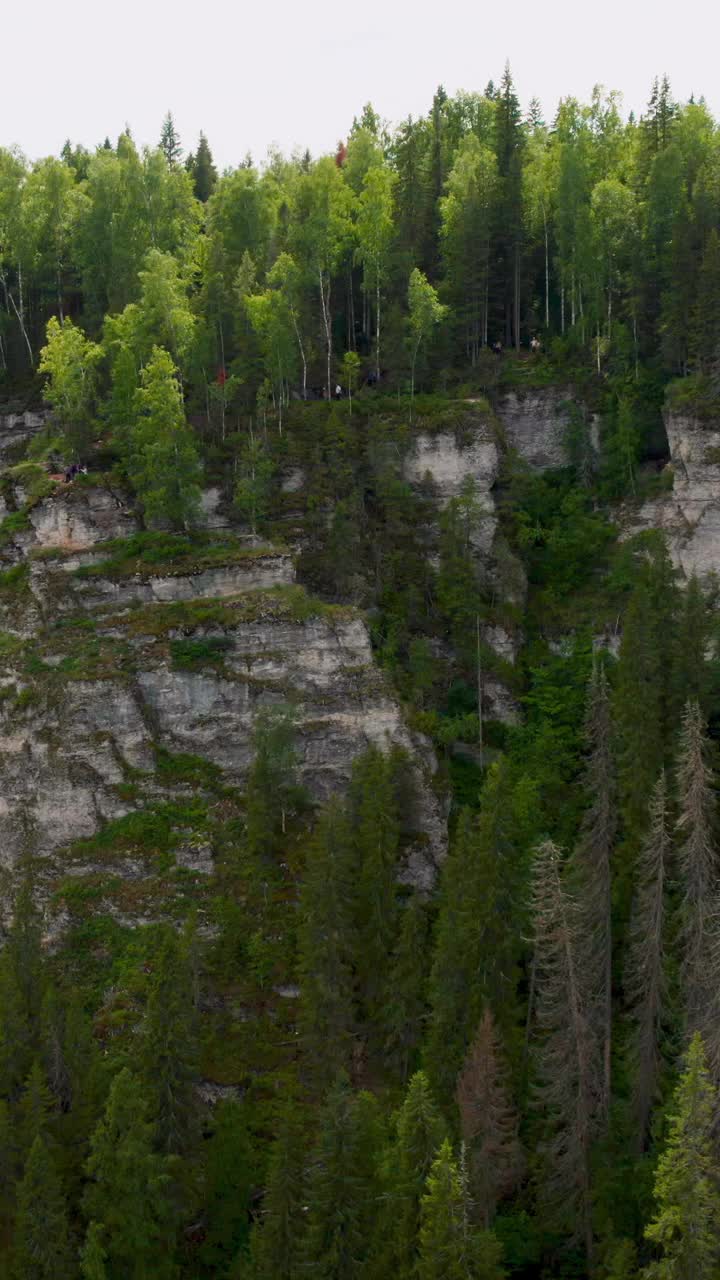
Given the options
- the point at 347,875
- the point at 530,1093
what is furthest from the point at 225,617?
the point at 530,1093

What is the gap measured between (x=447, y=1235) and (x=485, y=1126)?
17.5 feet

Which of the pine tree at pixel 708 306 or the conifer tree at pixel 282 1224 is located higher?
the pine tree at pixel 708 306

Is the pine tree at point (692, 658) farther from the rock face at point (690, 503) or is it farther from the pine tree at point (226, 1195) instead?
the pine tree at point (226, 1195)

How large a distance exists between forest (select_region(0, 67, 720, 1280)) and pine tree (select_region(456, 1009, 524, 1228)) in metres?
0.19

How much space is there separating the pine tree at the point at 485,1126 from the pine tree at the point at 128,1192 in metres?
9.02

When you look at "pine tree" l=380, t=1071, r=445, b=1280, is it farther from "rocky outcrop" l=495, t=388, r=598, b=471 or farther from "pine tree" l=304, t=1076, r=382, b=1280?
"rocky outcrop" l=495, t=388, r=598, b=471

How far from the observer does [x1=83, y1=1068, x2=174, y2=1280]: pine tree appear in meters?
34.2

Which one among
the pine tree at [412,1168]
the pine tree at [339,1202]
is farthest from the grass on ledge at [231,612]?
the pine tree at [412,1168]

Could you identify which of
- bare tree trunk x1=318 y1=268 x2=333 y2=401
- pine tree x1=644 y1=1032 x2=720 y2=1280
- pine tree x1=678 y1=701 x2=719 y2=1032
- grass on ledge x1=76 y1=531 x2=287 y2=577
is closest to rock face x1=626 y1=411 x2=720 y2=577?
bare tree trunk x1=318 y1=268 x2=333 y2=401

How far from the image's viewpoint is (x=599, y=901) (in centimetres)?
3784

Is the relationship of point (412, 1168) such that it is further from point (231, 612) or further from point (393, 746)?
point (231, 612)

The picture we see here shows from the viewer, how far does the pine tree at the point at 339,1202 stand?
103 feet

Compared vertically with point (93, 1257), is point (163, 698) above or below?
above

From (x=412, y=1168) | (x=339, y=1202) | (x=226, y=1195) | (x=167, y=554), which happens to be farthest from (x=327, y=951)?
(x=167, y=554)
